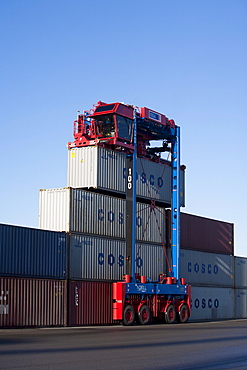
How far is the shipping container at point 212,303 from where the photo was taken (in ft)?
143

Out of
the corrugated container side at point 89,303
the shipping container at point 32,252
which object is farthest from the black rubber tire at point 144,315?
the shipping container at point 32,252

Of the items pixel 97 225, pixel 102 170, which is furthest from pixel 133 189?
pixel 97 225

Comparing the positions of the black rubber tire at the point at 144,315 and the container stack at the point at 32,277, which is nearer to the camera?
the container stack at the point at 32,277

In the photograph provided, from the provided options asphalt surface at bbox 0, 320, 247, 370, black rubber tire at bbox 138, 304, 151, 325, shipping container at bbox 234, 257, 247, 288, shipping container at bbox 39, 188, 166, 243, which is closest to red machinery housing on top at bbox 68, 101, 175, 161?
shipping container at bbox 39, 188, 166, 243

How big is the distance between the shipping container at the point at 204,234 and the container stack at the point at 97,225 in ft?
11.1

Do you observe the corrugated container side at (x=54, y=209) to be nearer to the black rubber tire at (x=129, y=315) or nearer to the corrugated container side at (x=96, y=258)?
the corrugated container side at (x=96, y=258)

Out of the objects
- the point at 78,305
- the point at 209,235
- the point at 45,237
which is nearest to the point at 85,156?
the point at 45,237

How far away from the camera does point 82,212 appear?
34.5m

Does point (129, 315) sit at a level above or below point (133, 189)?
below

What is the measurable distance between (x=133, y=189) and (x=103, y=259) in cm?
458

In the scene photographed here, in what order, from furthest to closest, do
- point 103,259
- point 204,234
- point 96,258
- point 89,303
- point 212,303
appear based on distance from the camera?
point 212,303 → point 204,234 → point 103,259 → point 96,258 → point 89,303

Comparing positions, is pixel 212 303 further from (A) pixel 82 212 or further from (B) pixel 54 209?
(B) pixel 54 209

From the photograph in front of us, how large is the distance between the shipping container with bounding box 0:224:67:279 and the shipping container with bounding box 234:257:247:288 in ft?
66.4

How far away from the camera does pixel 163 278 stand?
39500 millimetres
